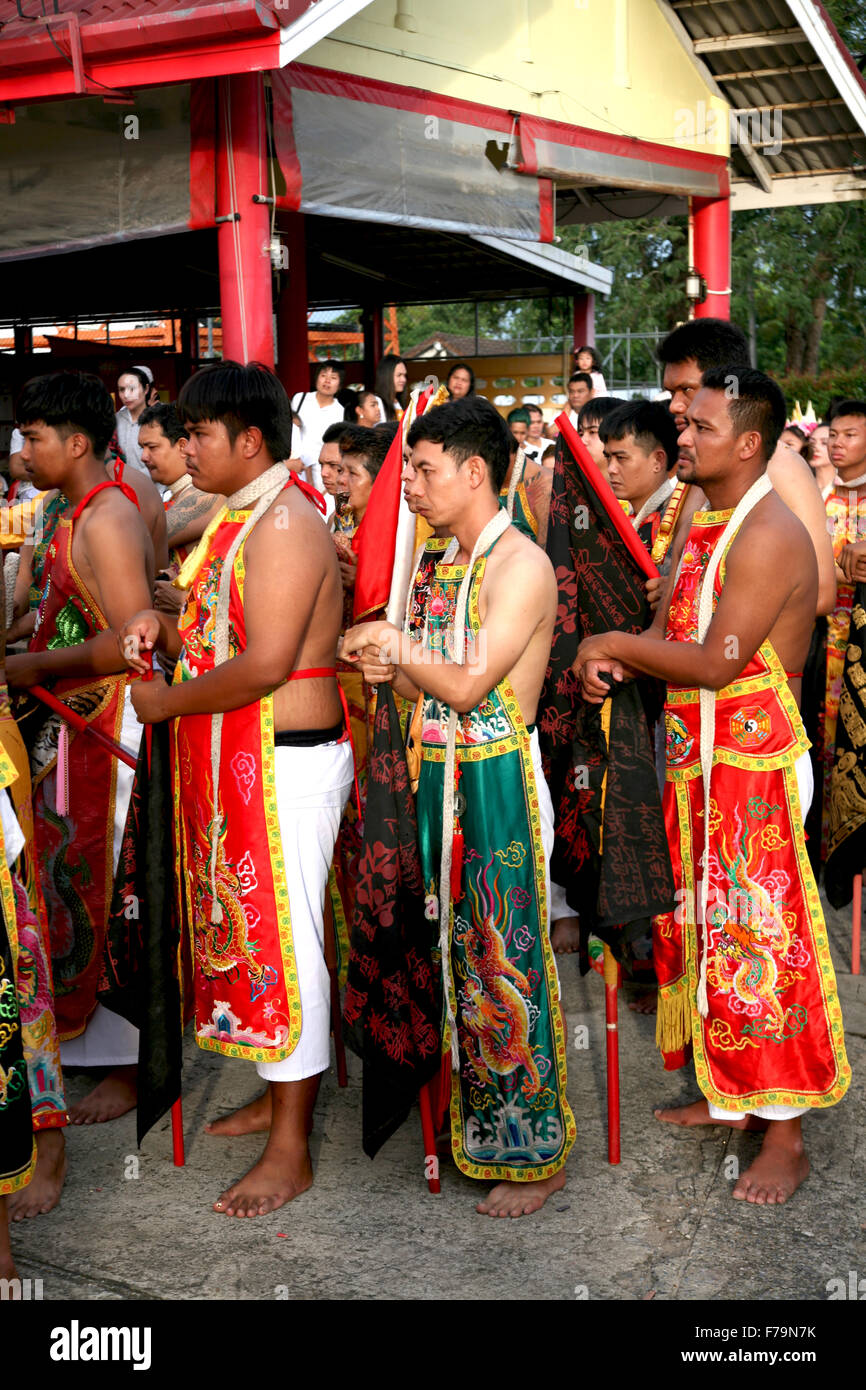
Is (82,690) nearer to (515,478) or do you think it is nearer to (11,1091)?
(11,1091)

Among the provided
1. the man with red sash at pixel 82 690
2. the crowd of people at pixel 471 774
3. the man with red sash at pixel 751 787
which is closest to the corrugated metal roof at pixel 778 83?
the crowd of people at pixel 471 774

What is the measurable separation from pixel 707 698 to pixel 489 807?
0.66m

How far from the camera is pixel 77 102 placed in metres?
7.36

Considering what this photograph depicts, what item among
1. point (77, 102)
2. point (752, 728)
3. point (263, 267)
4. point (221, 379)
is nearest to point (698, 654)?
point (752, 728)

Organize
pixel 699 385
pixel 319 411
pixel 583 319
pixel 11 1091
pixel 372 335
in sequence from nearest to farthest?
1. pixel 11 1091
2. pixel 699 385
3. pixel 319 411
4. pixel 372 335
5. pixel 583 319

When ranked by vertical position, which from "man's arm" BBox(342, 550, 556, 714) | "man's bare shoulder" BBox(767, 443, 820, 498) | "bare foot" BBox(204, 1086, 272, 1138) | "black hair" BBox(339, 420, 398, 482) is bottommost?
"bare foot" BBox(204, 1086, 272, 1138)

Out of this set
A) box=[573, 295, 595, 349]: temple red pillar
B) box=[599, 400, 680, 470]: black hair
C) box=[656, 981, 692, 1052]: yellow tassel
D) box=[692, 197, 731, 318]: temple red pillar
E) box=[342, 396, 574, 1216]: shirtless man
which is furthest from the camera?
box=[573, 295, 595, 349]: temple red pillar

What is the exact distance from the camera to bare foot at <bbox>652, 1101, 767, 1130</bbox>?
3758 millimetres

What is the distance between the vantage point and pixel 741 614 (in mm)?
3223

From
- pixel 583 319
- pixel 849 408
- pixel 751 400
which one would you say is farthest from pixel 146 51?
pixel 583 319

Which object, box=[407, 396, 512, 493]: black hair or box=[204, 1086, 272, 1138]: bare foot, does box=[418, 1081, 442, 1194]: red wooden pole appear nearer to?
box=[204, 1086, 272, 1138]: bare foot

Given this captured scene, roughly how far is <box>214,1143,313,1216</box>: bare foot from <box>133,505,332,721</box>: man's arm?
3.90ft

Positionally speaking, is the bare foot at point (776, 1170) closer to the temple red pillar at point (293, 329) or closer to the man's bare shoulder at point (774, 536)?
the man's bare shoulder at point (774, 536)

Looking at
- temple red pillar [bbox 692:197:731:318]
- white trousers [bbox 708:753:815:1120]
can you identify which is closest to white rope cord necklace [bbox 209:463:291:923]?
white trousers [bbox 708:753:815:1120]
